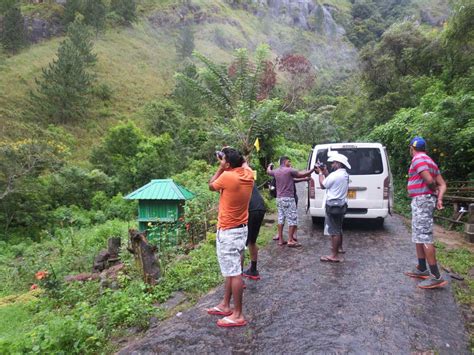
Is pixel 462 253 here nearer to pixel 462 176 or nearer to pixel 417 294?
pixel 417 294

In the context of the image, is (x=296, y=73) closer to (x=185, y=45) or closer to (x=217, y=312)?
(x=185, y=45)

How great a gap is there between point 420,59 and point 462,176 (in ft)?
33.5

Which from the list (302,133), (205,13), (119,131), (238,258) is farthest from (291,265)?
(205,13)

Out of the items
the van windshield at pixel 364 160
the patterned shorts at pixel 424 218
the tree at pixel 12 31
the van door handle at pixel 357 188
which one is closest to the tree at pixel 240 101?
the van windshield at pixel 364 160

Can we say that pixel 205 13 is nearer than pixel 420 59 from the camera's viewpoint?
No

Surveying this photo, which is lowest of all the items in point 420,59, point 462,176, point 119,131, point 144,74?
point 462,176

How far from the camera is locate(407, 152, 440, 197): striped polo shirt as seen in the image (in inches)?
205

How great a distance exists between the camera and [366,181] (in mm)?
8234

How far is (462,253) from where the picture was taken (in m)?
7.34

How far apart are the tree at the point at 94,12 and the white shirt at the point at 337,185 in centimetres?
4689

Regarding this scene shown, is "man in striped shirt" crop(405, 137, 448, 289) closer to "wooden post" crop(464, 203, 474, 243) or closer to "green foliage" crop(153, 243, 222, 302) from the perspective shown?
"green foliage" crop(153, 243, 222, 302)

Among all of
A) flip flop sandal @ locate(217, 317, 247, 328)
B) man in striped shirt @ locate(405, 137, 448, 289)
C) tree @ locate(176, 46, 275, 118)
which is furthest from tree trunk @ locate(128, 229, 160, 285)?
tree @ locate(176, 46, 275, 118)

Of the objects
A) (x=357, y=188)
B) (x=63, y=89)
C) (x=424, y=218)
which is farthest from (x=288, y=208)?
(x=63, y=89)

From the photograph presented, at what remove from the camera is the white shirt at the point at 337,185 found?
630 centimetres
